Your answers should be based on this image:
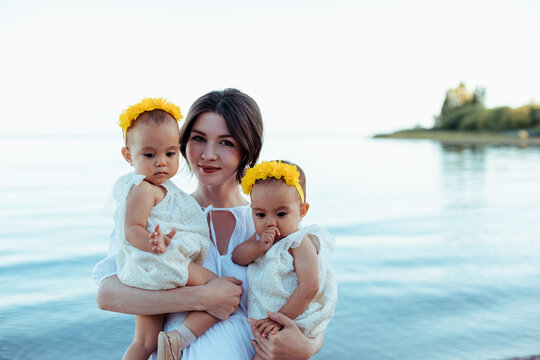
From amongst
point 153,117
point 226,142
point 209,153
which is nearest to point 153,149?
point 153,117

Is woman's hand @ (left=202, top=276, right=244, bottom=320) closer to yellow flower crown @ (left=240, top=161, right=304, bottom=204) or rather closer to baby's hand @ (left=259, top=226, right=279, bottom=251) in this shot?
baby's hand @ (left=259, top=226, right=279, bottom=251)

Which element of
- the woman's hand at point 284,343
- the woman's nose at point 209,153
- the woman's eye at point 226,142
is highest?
the woman's eye at point 226,142

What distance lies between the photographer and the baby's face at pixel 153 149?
7.40 ft

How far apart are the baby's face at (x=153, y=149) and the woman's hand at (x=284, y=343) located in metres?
0.78

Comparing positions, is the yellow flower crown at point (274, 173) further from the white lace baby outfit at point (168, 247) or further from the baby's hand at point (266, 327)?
the baby's hand at point (266, 327)

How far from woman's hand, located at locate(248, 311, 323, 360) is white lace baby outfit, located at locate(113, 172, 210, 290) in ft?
1.35

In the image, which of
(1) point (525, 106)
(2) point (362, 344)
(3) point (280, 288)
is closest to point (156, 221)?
(3) point (280, 288)

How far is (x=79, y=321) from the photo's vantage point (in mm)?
4801

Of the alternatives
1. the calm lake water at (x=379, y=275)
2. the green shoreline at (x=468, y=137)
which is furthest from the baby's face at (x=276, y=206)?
the green shoreline at (x=468, y=137)

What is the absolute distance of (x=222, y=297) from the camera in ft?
7.45

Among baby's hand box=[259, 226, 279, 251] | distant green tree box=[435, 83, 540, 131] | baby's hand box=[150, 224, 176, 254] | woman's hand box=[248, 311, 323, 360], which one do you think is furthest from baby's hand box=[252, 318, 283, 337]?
distant green tree box=[435, 83, 540, 131]

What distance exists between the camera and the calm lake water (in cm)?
441

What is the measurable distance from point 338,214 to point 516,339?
5.52 m

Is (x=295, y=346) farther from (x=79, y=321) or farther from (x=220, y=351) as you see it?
(x=79, y=321)
